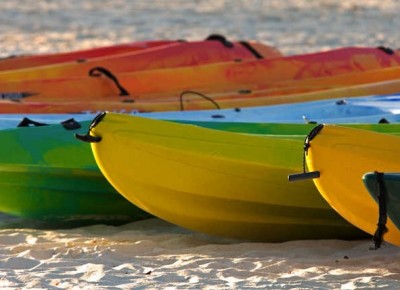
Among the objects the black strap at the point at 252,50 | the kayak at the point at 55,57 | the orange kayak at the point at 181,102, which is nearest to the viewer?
the orange kayak at the point at 181,102

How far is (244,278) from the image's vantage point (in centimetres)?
512

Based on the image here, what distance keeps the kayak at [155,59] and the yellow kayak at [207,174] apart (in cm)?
367

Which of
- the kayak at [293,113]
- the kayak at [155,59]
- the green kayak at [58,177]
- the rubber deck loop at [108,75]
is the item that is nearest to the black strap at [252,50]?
the kayak at [155,59]

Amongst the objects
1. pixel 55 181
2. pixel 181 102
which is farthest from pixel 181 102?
pixel 55 181

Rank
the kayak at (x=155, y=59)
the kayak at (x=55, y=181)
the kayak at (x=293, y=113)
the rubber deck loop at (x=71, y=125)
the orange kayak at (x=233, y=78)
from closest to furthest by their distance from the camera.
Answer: the kayak at (x=55, y=181)
the rubber deck loop at (x=71, y=125)
the kayak at (x=293, y=113)
the orange kayak at (x=233, y=78)
the kayak at (x=155, y=59)

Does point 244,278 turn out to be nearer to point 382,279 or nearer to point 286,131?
point 382,279

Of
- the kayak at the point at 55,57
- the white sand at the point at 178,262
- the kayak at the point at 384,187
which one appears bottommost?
the white sand at the point at 178,262

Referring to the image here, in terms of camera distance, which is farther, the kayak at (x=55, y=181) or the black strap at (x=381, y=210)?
the kayak at (x=55, y=181)

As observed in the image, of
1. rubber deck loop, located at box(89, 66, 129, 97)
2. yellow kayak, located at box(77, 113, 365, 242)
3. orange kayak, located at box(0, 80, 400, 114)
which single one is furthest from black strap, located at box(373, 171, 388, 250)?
rubber deck loop, located at box(89, 66, 129, 97)

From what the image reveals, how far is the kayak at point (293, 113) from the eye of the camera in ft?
24.1

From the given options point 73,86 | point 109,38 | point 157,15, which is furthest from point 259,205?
point 157,15

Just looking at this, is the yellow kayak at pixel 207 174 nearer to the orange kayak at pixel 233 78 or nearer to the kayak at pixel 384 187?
the kayak at pixel 384 187

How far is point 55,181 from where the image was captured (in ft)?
20.6

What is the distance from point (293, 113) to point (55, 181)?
1.93m
